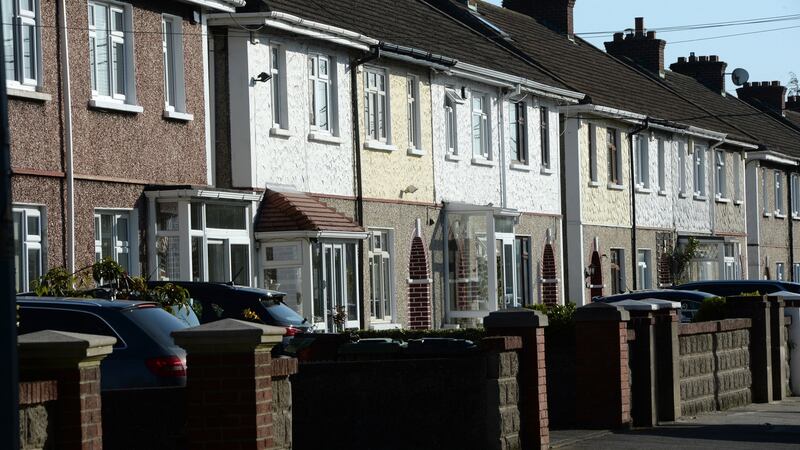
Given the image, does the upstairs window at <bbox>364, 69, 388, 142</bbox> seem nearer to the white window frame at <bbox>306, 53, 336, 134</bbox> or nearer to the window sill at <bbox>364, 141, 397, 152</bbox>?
the window sill at <bbox>364, 141, 397, 152</bbox>

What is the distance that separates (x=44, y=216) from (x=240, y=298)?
4.09 meters

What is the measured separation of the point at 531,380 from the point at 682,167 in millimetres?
34801

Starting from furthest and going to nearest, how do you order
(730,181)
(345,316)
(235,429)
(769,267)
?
(769,267), (730,181), (345,316), (235,429)

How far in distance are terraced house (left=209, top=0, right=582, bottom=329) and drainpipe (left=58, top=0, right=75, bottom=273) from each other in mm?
4452

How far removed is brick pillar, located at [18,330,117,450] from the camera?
9.18m

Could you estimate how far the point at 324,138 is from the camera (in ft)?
94.8

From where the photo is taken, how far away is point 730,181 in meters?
54.3

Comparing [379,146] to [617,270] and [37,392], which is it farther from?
[37,392]

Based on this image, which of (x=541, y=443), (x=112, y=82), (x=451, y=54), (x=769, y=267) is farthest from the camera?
(x=769, y=267)

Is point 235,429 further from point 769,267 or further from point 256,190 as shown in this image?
point 769,267

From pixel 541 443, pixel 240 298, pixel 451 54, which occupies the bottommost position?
pixel 541 443

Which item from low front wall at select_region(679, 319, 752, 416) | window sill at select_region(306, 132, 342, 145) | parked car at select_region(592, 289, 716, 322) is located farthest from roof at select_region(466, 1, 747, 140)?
low front wall at select_region(679, 319, 752, 416)

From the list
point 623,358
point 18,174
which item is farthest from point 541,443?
point 18,174

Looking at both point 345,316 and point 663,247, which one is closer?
point 345,316
